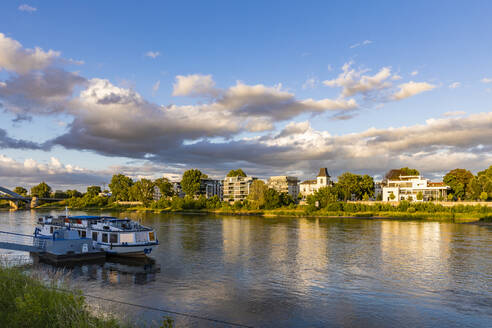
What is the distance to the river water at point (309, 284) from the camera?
2497 cm

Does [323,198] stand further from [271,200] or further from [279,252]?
[279,252]

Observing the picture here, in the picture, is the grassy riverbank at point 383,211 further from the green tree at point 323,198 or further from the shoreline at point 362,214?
the green tree at point 323,198

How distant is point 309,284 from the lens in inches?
1319

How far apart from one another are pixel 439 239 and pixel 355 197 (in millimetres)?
126541

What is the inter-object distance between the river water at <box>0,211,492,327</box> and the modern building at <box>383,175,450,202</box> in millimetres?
107202

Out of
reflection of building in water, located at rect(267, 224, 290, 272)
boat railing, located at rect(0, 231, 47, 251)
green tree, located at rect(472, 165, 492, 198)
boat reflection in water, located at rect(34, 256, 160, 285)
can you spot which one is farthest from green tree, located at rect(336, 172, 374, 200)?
boat reflection in water, located at rect(34, 256, 160, 285)

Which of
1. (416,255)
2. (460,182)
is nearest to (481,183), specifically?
(460,182)

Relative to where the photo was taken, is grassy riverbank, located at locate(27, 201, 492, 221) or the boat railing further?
grassy riverbank, located at locate(27, 201, 492, 221)

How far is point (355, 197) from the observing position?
18988 centimetres

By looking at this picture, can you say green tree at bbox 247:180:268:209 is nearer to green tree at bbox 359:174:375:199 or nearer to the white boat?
green tree at bbox 359:174:375:199

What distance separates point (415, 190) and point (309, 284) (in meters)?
147

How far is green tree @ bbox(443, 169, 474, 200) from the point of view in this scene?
155500mm

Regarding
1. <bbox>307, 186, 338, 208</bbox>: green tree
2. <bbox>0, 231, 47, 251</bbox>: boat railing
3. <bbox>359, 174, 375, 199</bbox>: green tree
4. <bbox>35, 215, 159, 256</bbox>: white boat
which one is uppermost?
<bbox>359, 174, 375, 199</bbox>: green tree

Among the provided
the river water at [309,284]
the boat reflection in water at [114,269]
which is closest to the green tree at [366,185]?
the river water at [309,284]
